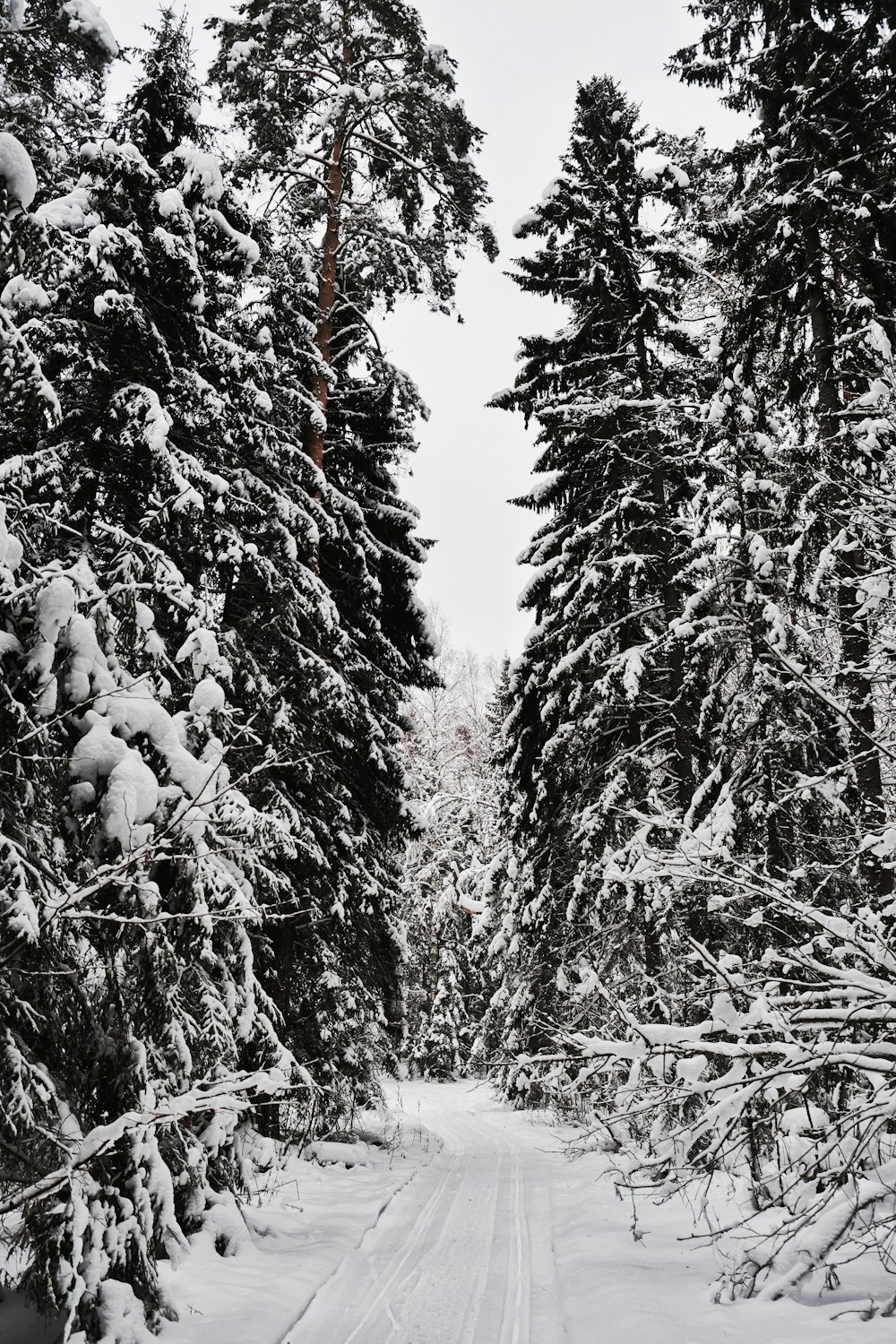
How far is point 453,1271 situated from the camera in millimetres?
6152

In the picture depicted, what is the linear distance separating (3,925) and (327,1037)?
7108mm

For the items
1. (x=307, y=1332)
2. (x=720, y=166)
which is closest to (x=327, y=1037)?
(x=307, y=1332)

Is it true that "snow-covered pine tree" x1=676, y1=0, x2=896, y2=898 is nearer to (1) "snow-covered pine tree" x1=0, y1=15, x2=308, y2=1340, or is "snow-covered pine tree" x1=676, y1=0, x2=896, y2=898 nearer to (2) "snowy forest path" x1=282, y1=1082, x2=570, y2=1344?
(2) "snowy forest path" x1=282, y1=1082, x2=570, y2=1344

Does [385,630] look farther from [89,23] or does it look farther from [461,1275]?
[461,1275]

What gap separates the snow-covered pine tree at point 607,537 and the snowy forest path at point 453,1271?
9.10ft

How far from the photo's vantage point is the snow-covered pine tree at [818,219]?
30.8ft

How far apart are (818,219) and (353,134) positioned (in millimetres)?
7021

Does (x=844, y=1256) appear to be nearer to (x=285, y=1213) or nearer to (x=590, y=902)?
(x=285, y=1213)

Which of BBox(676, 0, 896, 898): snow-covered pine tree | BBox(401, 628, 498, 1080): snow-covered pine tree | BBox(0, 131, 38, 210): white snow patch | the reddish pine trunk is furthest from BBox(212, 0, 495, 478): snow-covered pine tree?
BBox(401, 628, 498, 1080): snow-covered pine tree

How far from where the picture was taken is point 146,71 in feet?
24.8

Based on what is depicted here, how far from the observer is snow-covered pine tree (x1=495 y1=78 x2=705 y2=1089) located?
11.5m

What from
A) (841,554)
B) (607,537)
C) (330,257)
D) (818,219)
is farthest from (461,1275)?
(330,257)

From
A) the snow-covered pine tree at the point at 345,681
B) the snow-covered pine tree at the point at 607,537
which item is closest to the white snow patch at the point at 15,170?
the snow-covered pine tree at the point at 345,681

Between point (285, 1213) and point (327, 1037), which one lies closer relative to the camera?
point (285, 1213)
